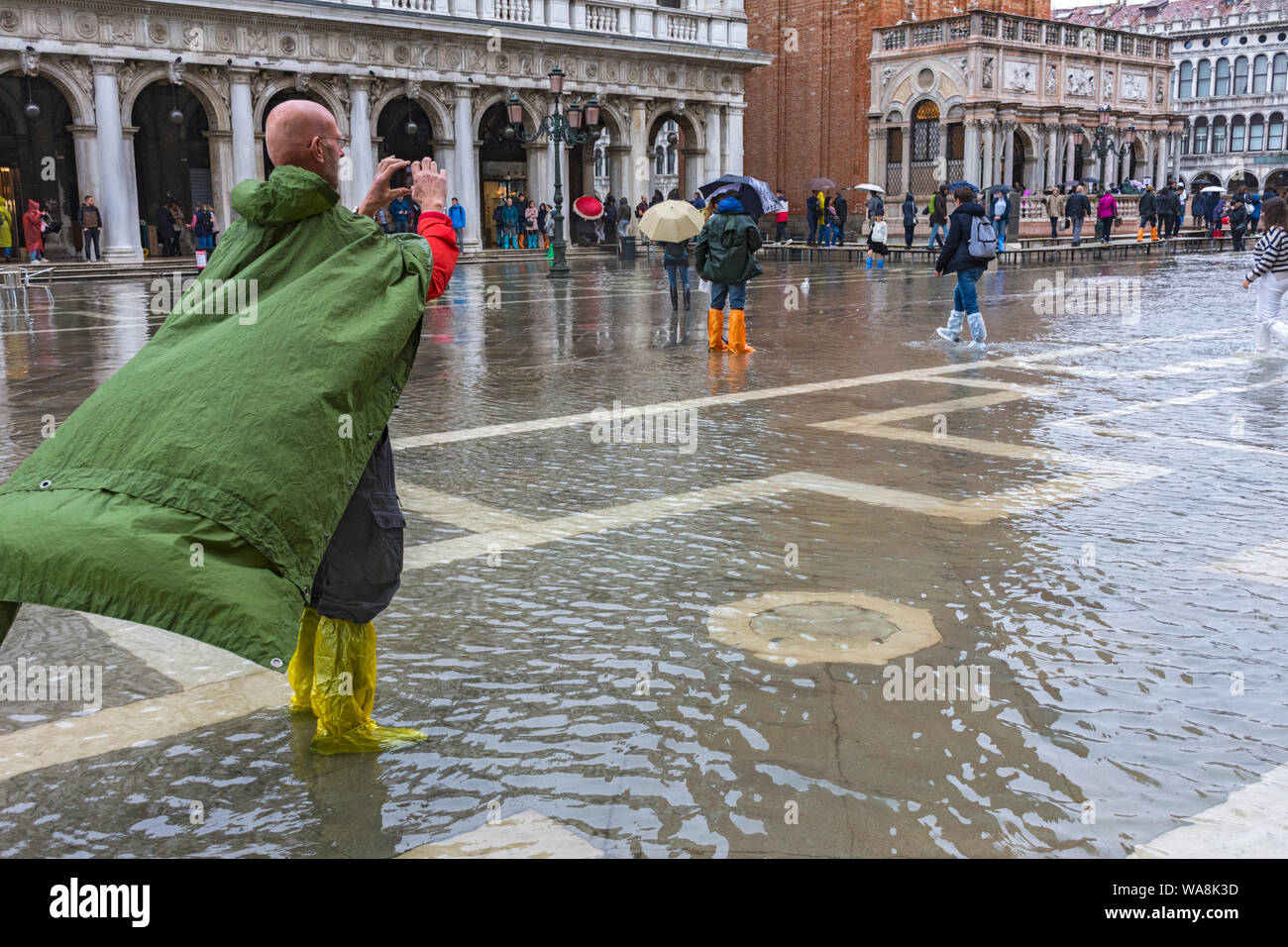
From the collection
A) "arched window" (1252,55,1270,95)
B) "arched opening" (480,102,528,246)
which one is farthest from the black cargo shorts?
"arched window" (1252,55,1270,95)

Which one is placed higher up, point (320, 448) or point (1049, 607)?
point (320, 448)

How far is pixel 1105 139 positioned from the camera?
42.9 m

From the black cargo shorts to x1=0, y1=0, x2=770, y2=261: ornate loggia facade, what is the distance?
22.8 m

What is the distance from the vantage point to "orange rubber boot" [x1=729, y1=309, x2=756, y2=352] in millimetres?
13281

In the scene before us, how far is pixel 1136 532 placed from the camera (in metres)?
6.15

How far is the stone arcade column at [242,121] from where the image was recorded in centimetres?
3042

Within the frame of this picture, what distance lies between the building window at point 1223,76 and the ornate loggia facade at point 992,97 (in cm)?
4976

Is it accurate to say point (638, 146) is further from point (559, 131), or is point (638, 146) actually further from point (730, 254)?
point (730, 254)

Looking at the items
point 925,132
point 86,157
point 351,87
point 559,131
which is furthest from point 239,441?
point 925,132

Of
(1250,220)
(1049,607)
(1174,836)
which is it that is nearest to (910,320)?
(1049,607)

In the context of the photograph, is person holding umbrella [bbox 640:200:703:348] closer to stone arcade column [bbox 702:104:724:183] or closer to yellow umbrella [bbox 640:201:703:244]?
yellow umbrella [bbox 640:201:703:244]

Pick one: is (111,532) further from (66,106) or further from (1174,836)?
(66,106)

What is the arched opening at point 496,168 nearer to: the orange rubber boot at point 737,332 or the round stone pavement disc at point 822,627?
the orange rubber boot at point 737,332
